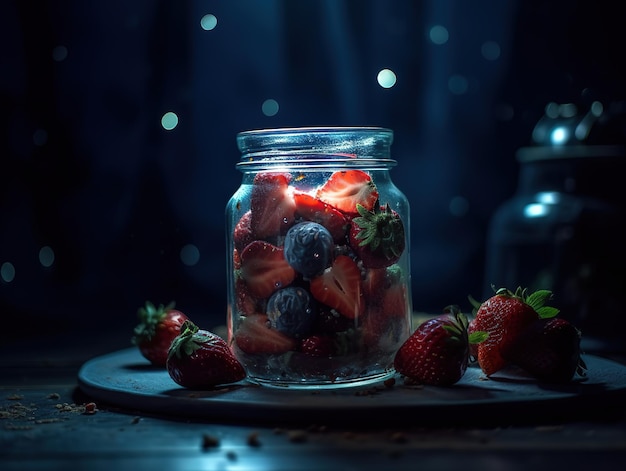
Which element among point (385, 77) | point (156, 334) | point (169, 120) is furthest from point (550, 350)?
point (169, 120)

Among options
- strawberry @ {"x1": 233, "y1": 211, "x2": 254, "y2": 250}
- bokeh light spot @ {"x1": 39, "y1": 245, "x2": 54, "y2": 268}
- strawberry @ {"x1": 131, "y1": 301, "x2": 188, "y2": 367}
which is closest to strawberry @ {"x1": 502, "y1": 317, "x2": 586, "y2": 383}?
strawberry @ {"x1": 233, "y1": 211, "x2": 254, "y2": 250}

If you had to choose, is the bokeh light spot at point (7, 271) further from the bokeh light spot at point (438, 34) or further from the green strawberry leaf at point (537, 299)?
the green strawberry leaf at point (537, 299)

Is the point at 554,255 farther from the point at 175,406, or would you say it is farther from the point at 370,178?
the point at 175,406

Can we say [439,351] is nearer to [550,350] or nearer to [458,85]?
[550,350]

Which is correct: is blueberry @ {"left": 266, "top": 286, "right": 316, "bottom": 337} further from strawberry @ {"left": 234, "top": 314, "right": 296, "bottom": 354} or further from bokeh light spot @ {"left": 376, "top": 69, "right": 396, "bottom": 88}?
bokeh light spot @ {"left": 376, "top": 69, "right": 396, "bottom": 88}

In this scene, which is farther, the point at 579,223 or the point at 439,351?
the point at 579,223

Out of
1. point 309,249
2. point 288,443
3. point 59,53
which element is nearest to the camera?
point 288,443

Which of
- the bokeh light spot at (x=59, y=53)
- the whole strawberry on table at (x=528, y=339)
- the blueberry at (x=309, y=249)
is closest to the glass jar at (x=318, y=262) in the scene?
the blueberry at (x=309, y=249)
